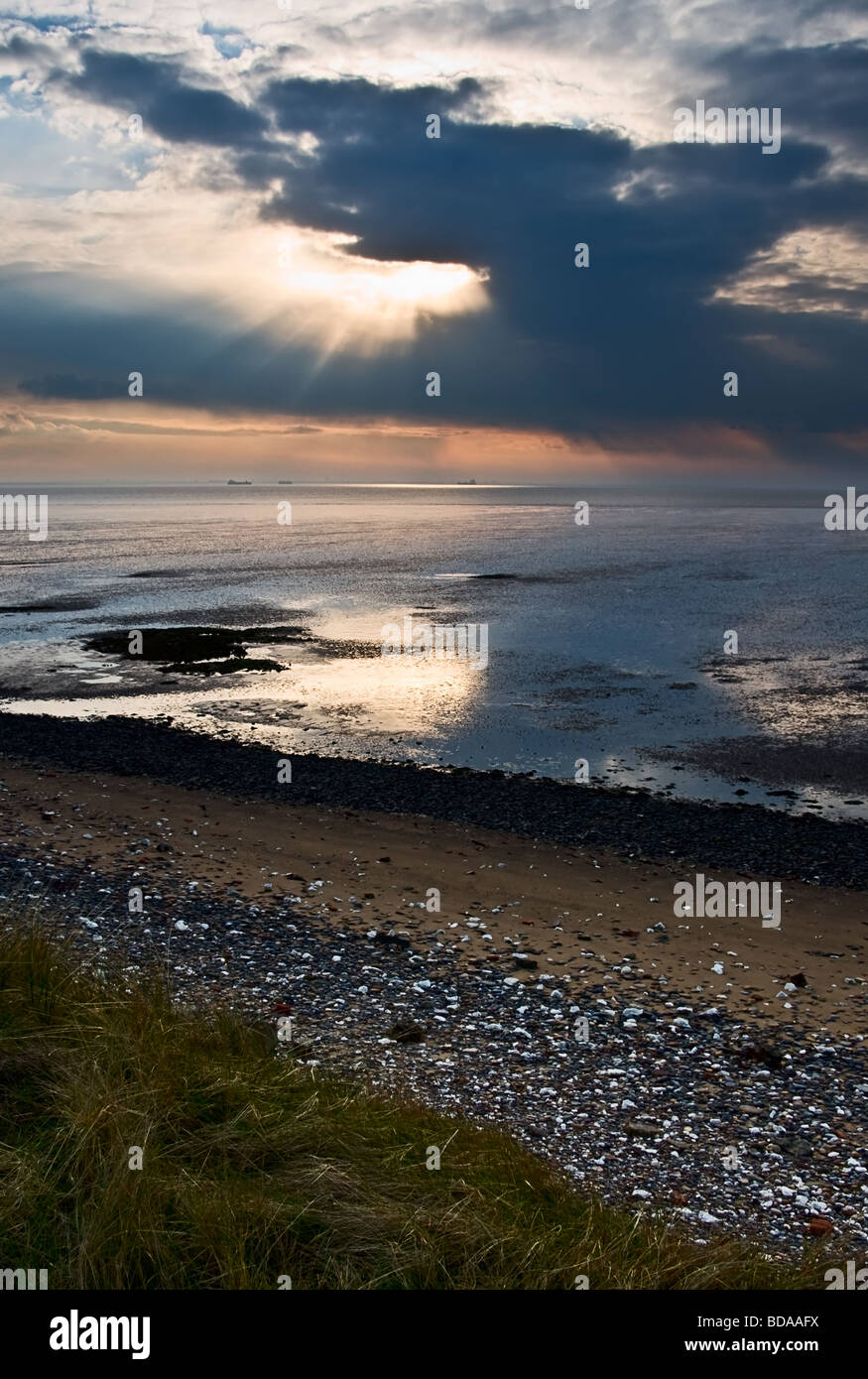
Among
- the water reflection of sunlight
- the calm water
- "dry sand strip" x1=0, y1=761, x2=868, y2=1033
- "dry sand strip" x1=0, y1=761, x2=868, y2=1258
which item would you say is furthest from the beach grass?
the water reflection of sunlight

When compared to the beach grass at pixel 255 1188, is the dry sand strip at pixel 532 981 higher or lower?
lower

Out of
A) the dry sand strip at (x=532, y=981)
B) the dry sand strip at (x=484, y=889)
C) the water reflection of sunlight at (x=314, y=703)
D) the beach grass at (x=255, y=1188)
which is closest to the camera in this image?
the beach grass at (x=255, y=1188)

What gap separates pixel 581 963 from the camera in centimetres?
1205

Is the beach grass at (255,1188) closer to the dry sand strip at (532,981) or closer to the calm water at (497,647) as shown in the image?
the dry sand strip at (532,981)

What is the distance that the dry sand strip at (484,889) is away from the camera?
11852 millimetres

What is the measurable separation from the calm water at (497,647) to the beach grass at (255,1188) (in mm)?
15133

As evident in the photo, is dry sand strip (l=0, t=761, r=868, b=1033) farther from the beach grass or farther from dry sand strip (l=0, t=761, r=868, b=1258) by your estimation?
the beach grass

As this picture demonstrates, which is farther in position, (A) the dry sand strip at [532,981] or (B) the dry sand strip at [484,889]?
(B) the dry sand strip at [484,889]

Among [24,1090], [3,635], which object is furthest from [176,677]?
[24,1090]

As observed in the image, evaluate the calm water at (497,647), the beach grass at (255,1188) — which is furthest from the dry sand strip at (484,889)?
the calm water at (497,647)

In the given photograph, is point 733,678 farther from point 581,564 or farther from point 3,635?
point 581,564

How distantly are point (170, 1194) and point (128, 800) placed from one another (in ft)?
45.8
